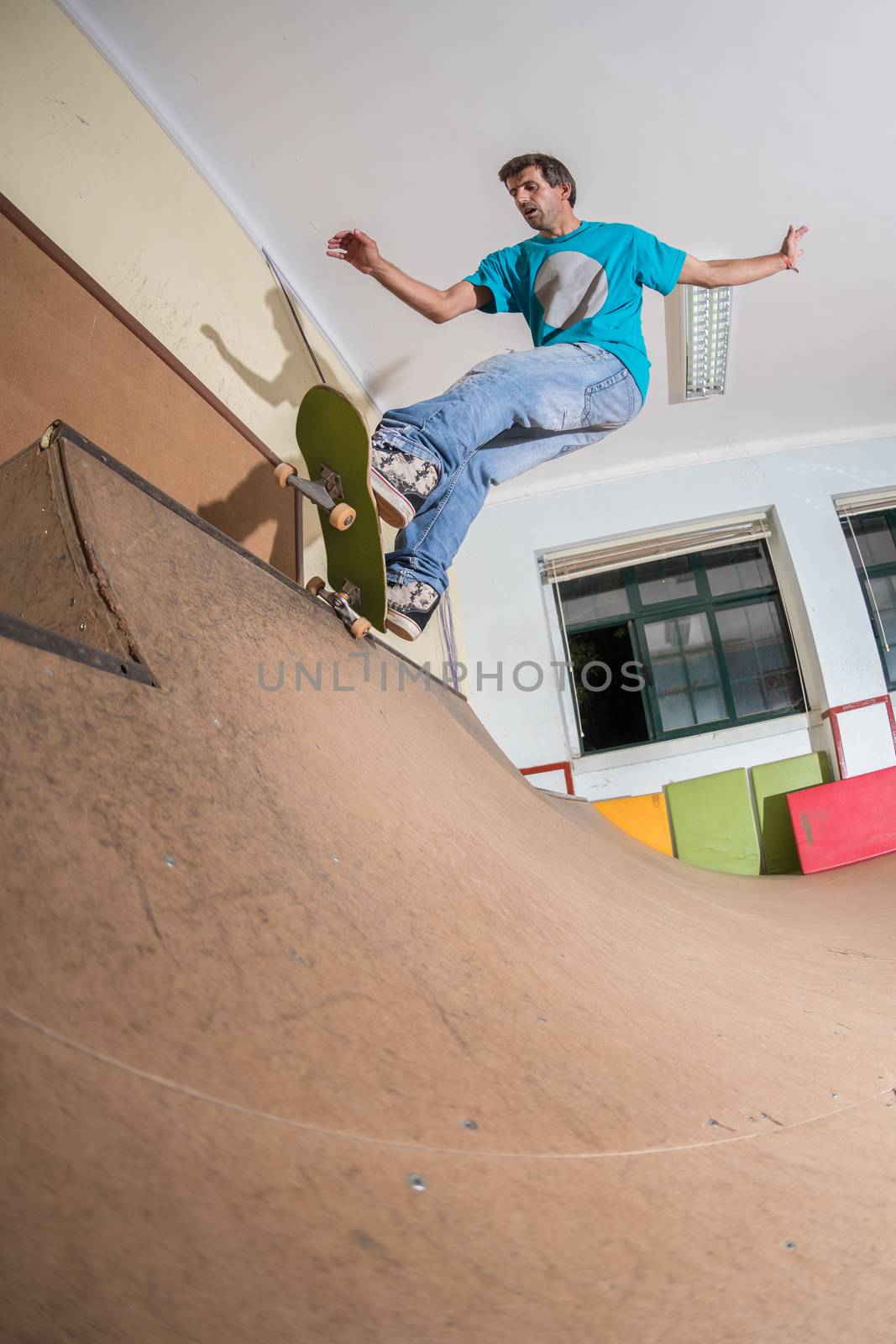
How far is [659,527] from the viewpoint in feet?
17.7

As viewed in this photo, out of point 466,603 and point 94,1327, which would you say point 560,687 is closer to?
point 466,603

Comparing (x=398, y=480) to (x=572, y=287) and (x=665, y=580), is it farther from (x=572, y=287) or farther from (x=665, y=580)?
(x=665, y=580)

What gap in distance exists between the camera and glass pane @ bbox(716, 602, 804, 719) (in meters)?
5.09

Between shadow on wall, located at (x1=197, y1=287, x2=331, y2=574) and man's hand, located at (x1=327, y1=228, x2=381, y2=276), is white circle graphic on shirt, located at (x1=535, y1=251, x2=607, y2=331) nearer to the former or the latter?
man's hand, located at (x1=327, y1=228, x2=381, y2=276)

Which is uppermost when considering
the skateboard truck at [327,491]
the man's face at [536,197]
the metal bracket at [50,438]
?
the man's face at [536,197]

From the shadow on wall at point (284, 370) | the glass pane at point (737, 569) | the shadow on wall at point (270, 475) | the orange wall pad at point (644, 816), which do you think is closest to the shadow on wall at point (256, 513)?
the shadow on wall at point (270, 475)

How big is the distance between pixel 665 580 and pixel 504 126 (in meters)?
3.48

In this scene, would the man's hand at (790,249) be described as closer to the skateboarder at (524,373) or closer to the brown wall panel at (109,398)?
the skateboarder at (524,373)

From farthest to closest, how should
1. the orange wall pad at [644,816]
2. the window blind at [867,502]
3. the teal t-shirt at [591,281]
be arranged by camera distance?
the window blind at [867,502], the orange wall pad at [644,816], the teal t-shirt at [591,281]

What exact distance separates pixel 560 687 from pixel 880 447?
3093 millimetres

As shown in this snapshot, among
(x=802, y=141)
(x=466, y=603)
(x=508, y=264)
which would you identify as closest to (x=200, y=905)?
(x=508, y=264)

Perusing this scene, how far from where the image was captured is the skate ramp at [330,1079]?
42 centimetres

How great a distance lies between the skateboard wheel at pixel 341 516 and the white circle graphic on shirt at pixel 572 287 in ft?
4.13

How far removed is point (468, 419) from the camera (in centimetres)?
182
